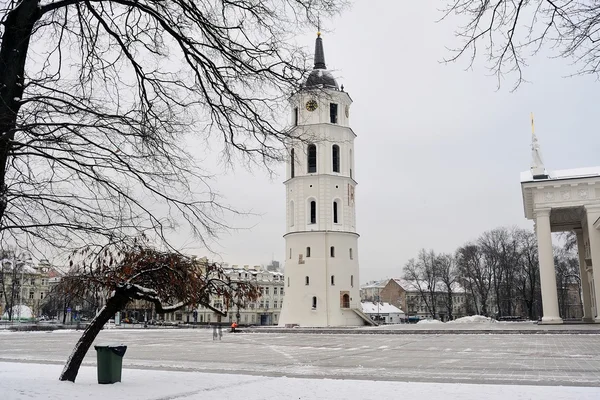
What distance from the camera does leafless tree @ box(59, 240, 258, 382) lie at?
947cm

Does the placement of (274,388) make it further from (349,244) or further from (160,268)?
(349,244)

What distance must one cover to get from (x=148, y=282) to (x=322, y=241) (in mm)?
43281

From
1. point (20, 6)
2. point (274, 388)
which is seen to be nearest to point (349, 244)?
point (274, 388)

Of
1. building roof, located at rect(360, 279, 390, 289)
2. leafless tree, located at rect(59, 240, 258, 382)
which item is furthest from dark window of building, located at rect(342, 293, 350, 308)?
building roof, located at rect(360, 279, 390, 289)

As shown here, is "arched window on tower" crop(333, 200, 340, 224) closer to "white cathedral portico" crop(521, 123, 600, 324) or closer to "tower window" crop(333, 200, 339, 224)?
"tower window" crop(333, 200, 339, 224)

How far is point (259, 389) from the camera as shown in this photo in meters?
10.4

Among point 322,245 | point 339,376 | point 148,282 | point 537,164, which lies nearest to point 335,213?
point 322,245

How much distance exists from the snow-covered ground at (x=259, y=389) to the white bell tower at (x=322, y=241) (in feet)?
135

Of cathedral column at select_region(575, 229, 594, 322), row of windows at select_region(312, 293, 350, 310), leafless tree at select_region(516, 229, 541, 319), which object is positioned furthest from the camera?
leafless tree at select_region(516, 229, 541, 319)

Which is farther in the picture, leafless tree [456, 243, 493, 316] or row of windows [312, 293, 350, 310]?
leafless tree [456, 243, 493, 316]

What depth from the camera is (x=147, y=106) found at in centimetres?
973

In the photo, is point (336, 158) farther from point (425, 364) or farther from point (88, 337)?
point (88, 337)

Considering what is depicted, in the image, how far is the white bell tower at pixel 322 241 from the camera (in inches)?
2096

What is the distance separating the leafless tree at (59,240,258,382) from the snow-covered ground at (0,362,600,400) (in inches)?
43.5
